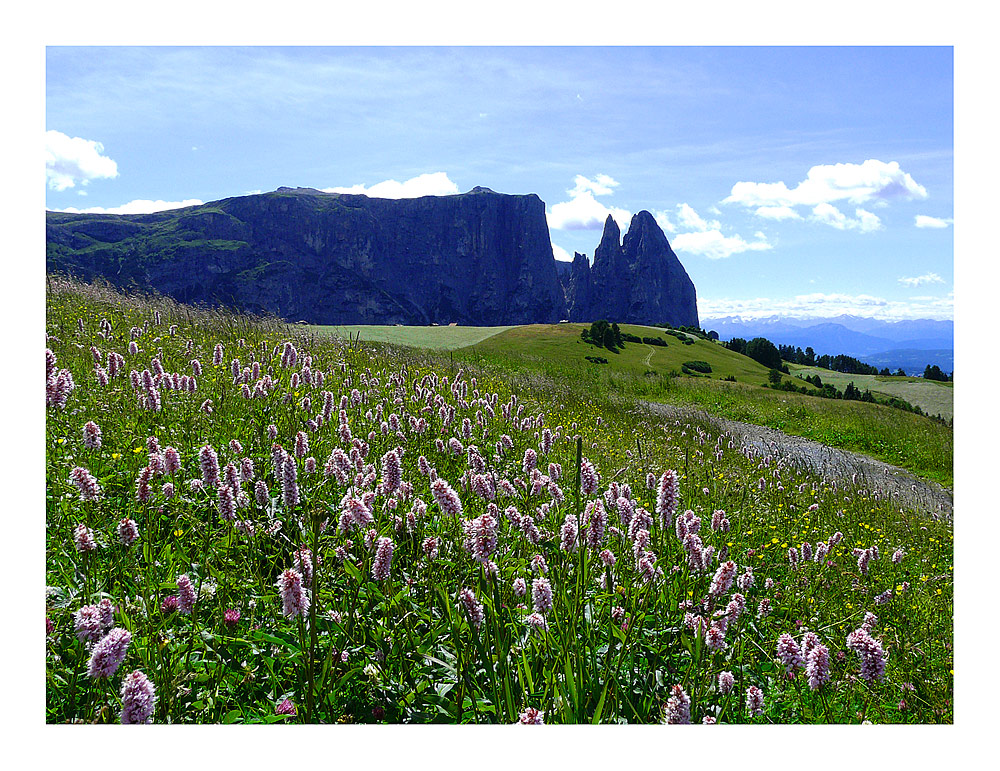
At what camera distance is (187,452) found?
11.8ft

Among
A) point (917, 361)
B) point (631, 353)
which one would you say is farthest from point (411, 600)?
point (631, 353)

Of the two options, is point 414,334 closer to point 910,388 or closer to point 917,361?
point 910,388

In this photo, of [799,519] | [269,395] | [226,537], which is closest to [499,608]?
[226,537]

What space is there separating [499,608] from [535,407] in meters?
6.60

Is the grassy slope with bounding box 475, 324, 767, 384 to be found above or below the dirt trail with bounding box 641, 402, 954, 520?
above

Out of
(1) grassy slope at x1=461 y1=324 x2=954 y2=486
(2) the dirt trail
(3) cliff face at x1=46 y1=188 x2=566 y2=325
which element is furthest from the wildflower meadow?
(3) cliff face at x1=46 y1=188 x2=566 y2=325

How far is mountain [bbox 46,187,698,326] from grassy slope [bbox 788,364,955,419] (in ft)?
192

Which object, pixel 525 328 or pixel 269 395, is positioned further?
pixel 525 328

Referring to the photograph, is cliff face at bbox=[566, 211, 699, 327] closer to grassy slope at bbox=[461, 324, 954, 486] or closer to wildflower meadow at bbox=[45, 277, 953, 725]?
grassy slope at bbox=[461, 324, 954, 486]

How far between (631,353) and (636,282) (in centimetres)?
7660

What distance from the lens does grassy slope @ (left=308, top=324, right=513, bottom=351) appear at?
427 inches

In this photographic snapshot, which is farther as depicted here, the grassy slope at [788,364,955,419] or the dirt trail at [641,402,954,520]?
the dirt trail at [641,402,954,520]

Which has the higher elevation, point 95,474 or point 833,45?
point 833,45
